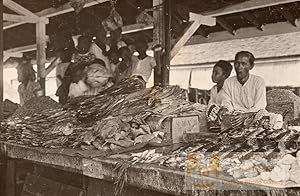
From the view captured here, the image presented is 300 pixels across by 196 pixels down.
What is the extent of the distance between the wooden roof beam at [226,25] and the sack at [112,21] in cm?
185

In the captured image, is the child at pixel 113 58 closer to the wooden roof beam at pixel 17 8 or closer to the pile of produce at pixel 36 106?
the pile of produce at pixel 36 106

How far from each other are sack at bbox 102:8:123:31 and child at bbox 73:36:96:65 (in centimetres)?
45

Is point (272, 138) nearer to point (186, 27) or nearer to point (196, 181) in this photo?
point (196, 181)

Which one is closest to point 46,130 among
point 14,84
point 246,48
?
point 246,48

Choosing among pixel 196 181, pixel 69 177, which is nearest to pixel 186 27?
pixel 69 177

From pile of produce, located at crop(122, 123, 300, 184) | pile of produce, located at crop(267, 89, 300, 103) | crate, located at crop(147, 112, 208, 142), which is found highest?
pile of produce, located at crop(267, 89, 300, 103)

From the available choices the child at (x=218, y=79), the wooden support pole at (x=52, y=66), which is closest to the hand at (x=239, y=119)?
the child at (x=218, y=79)

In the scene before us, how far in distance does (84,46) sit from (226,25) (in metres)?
2.63

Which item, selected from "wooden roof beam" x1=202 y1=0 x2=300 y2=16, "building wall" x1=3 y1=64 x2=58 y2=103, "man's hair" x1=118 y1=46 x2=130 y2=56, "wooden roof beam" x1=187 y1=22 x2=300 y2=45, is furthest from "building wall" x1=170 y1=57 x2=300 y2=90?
"building wall" x1=3 y1=64 x2=58 y2=103

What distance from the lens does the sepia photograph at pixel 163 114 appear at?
2.64 meters

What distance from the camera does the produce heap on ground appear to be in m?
2.52

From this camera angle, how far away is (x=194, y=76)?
920 cm

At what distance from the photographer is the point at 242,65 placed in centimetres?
523

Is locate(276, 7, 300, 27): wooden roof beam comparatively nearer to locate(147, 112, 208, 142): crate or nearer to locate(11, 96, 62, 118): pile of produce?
locate(147, 112, 208, 142): crate
